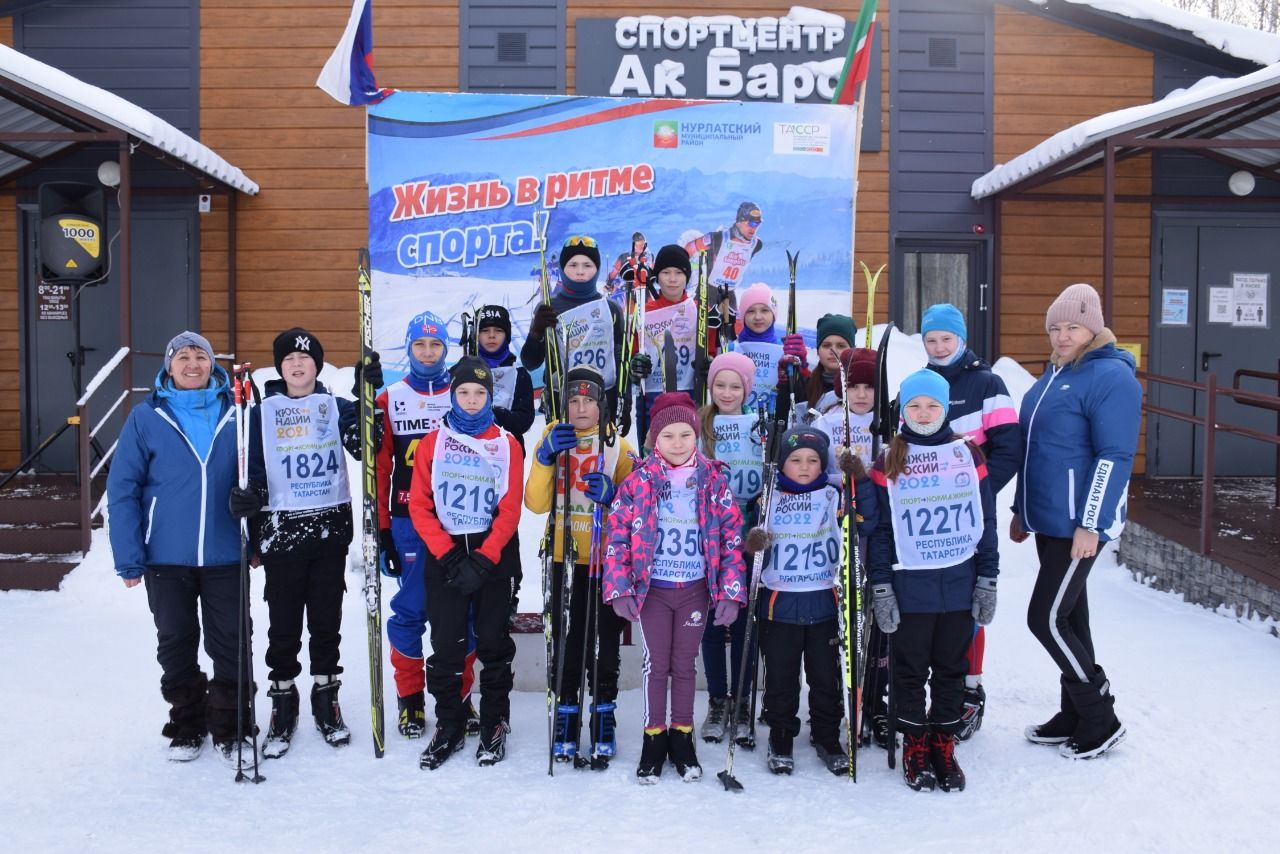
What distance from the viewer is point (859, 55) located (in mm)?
6977

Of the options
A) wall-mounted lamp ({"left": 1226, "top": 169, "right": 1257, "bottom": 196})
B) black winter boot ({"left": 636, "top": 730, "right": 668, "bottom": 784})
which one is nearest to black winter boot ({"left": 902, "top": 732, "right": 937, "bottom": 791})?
black winter boot ({"left": 636, "top": 730, "right": 668, "bottom": 784})

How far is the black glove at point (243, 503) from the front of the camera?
3480 mm

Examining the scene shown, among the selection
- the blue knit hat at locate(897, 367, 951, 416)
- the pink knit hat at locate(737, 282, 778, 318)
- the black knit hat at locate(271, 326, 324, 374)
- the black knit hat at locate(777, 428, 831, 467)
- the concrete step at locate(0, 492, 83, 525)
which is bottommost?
the concrete step at locate(0, 492, 83, 525)

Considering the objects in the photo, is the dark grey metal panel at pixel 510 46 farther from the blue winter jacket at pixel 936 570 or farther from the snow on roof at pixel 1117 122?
the blue winter jacket at pixel 936 570

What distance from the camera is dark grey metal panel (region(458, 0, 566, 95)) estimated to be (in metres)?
8.37

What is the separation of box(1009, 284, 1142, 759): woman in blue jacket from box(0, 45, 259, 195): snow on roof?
5.79 meters

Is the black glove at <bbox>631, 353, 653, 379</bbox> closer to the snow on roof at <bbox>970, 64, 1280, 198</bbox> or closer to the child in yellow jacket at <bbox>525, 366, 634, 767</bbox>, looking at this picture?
the child in yellow jacket at <bbox>525, 366, 634, 767</bbox>

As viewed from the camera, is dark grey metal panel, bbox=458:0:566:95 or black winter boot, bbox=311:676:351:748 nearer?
black winter boot, bbox=311:676:351:748

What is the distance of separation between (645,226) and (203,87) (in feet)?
14.2

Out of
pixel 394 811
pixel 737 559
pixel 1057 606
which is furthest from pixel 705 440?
pixel 394 811

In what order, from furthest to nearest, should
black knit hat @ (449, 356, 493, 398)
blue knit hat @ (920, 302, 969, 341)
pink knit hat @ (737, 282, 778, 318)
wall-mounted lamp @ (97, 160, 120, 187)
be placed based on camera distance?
1. wall-mounted lamp @ (97, 160, 120, 187)
2. pink knit hat @ (737, 282, 778, 318)
3. blue knit hat @ (920, 302, 969, 341)
4. black knit hat @ (449, 356, 493, 398)

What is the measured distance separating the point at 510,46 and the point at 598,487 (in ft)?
20.0

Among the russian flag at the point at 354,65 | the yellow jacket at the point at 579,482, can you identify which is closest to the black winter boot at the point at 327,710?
the yellow jacket at the point at 579,482

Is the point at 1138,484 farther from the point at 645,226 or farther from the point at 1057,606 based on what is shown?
the point at 1057,606
